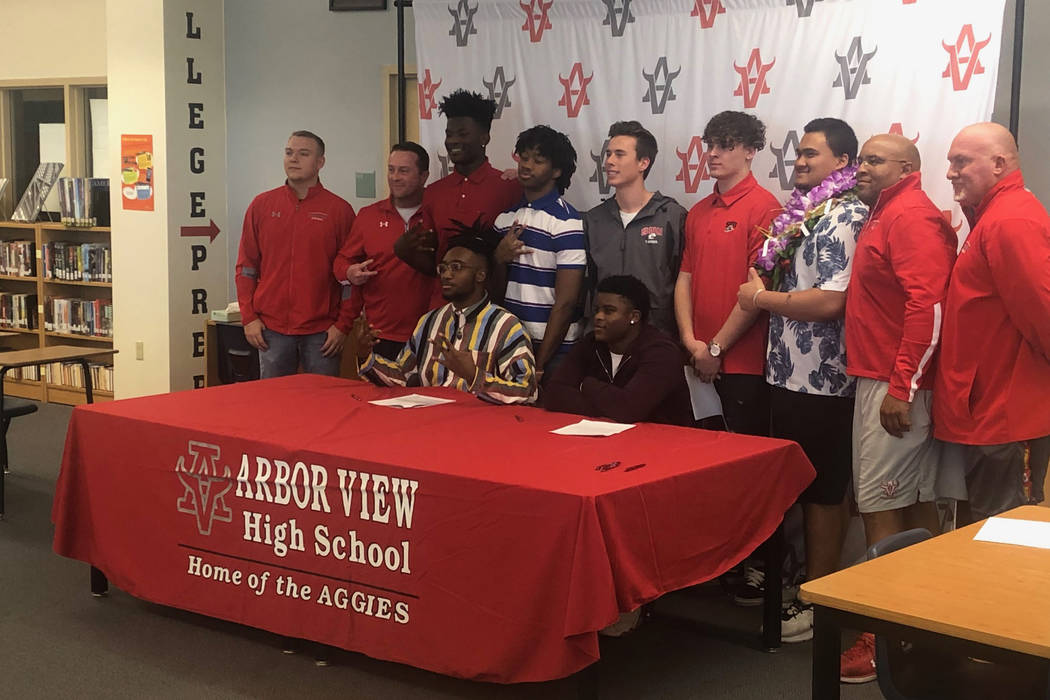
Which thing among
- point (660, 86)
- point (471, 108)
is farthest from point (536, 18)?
point (660, 86)

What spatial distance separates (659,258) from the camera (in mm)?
4305

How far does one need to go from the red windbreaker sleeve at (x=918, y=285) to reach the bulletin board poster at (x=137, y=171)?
4993mm

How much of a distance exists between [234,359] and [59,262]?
219 centimetres

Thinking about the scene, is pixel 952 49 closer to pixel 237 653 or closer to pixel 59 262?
pixel 237 653

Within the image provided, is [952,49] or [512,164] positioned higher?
[952,49]

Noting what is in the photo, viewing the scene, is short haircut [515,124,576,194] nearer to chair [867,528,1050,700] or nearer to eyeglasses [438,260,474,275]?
eyeglasses [438,260,474,275]

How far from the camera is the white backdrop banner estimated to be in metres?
4.14

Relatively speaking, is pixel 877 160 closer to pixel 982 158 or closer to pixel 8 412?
pixel 982 158

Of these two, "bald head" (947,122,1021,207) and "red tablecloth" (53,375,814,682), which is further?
"bald head" (947,122,1021,207)

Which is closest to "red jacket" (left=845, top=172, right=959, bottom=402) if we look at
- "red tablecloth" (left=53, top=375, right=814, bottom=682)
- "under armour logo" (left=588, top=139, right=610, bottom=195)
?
"red tablecloth" (left=53, top=375, right=814, bottom=682)

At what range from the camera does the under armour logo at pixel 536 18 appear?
5.10 m

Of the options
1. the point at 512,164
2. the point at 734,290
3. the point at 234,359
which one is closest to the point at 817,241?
the point at 734,290

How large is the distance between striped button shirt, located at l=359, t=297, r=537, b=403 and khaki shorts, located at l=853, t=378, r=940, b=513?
3.84ft

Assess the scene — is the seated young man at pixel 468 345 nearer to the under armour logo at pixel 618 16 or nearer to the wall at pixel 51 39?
the under armour logo at pixel 618 16
